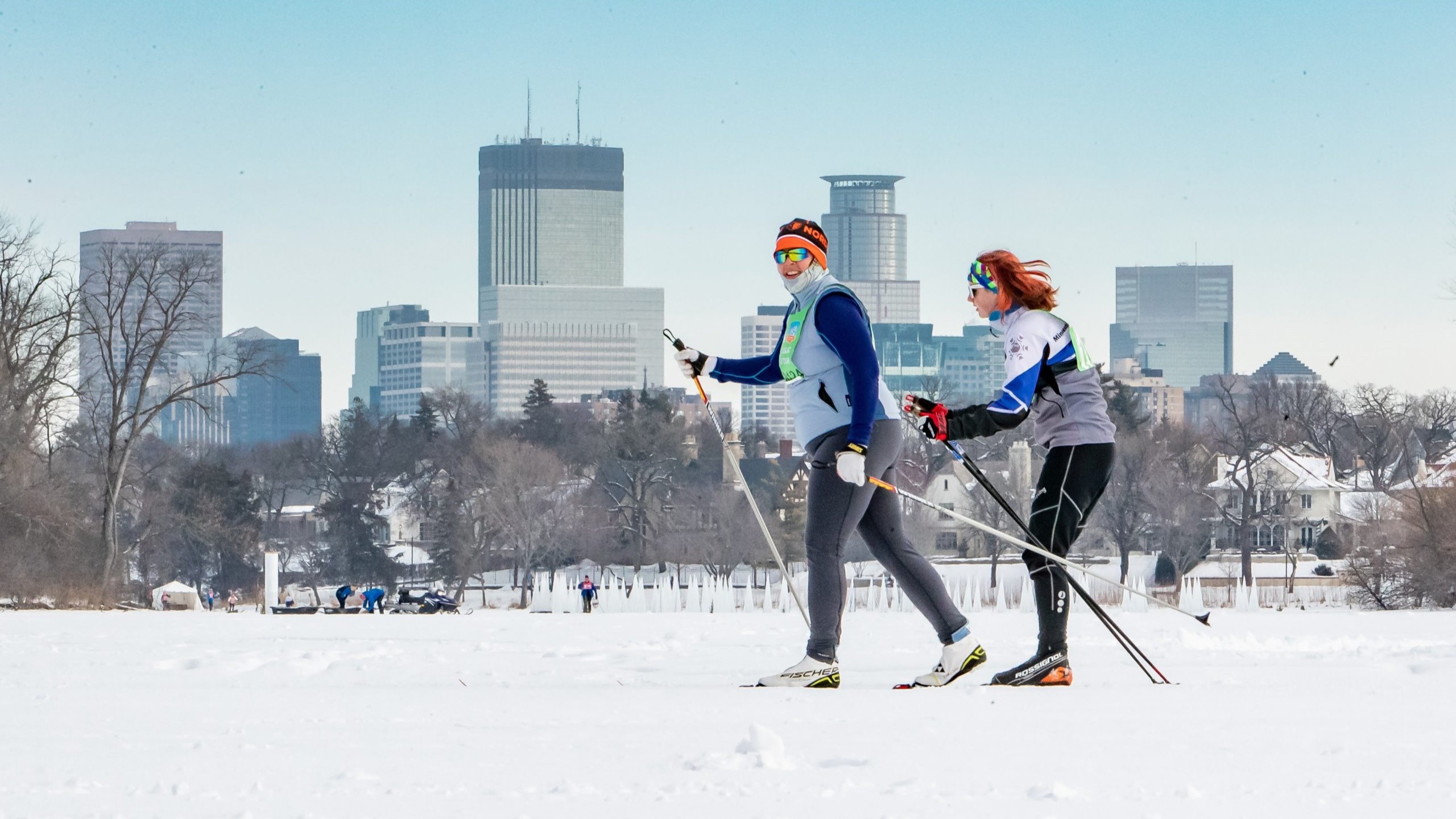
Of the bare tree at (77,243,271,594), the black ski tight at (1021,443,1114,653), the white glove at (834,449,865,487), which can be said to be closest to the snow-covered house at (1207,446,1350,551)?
the bare tree at (77,243,271,594)

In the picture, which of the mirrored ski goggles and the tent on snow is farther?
the tent on snow

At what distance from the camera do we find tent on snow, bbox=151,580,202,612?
28.2 meters

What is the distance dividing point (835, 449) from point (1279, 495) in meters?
59.0

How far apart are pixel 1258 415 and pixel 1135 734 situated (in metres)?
63.4

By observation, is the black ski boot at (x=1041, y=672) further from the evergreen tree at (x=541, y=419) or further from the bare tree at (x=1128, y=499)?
the evergreen tree at (x=541, y=419)

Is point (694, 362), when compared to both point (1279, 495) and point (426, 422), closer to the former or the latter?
point (1279, 495)

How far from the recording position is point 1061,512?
17.6 ft

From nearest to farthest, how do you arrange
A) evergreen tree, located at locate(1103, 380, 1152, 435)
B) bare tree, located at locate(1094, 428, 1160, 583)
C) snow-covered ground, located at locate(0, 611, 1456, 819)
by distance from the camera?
snow-covered ground, located at locate(0, 611, 1456, 819) < bare tree, located at locate(1094, 428, 1160, 583) < evergreen tree, located at locate(1103, 380, 1152, 435)

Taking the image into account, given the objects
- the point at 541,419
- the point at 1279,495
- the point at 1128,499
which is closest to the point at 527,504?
the point at 541,419

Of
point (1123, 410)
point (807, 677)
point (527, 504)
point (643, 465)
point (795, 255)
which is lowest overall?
point (527, 504)

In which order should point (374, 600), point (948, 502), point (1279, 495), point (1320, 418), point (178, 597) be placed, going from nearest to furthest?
point (374, 600) < point (178, 597) < point (1279, 495) < point (948, 502) < point (1320, 418)

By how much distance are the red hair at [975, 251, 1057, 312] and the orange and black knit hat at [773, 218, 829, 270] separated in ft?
1.68

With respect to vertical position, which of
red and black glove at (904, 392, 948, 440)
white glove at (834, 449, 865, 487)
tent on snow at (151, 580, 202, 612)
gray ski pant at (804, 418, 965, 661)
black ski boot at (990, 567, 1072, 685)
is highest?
red and black glove at (904, 392, 948, 440)

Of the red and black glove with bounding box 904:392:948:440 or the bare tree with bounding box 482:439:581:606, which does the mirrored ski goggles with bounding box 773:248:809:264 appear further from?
the bare tree with bounding box 482:439:581:606
